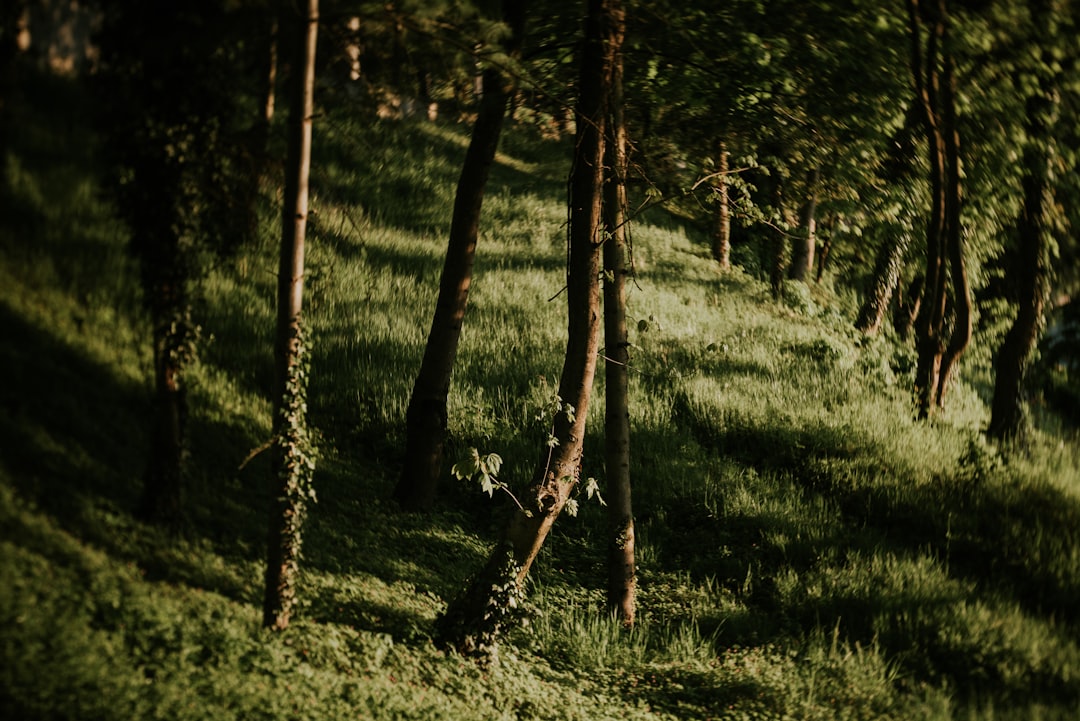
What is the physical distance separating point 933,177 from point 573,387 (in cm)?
397

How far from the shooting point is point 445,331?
7.71 m

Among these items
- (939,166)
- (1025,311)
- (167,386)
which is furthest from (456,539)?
(1025,311)

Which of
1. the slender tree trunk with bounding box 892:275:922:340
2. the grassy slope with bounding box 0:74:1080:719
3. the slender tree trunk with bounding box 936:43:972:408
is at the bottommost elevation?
the grassy slope with bounding box 0:74:1080:719

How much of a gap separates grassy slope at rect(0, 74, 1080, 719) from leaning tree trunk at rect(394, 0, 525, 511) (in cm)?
39

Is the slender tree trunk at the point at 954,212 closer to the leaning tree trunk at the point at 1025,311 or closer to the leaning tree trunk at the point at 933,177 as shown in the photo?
the leaning tree trunk at the point at 933,177

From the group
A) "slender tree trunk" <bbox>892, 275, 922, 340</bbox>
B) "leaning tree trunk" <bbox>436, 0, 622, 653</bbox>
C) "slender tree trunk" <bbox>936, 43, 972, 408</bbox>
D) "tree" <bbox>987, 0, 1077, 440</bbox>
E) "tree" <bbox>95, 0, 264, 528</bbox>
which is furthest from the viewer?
"slender tree trunk" <bbox>892, 275, 922, 340</bbox>

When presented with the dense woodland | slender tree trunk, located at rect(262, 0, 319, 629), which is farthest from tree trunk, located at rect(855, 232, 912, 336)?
slender tree trunk, located at rect(262, 0, 319, 629)

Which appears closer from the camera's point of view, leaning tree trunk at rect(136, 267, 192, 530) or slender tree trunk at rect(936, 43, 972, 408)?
leaning tree trunk at rect(136, 267, 192, 530)

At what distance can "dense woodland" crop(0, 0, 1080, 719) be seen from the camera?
4730mm

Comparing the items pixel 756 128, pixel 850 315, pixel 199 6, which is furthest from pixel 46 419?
pixel 850 315

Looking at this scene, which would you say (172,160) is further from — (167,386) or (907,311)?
(907,311)

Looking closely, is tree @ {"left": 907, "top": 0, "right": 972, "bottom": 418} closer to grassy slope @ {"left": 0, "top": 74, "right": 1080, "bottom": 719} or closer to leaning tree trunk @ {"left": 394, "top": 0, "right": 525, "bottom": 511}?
grassy slope @ {"left": 0, "top": 74, "right": 1080, "bottom": 719}

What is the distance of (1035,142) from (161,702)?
8.53 m

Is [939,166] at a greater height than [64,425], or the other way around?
[939,166]
